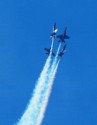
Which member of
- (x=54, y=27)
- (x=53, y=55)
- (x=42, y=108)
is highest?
(x=54, y=27)

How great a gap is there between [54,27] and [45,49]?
8.66 m

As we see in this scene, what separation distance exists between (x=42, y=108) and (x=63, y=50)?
17.2m

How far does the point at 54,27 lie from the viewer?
136 metres

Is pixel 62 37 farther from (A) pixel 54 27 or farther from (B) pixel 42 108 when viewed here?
(B) pixel 42 108

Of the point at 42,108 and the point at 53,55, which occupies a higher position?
the point at 53,55

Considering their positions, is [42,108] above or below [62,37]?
below

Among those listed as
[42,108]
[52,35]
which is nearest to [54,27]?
[52,35]

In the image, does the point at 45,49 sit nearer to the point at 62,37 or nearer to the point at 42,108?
the point at 62,37

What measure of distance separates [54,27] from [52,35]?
3.24m

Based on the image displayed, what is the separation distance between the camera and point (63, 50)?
5148 inches

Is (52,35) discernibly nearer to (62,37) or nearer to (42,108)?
(62,37)

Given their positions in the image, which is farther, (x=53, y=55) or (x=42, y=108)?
(x=53, y=55)

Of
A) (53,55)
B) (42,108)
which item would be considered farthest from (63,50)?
(42,108)

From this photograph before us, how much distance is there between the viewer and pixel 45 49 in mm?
129625
